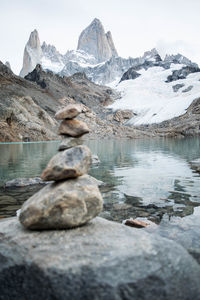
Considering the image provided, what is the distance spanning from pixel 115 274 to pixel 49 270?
1.19 m

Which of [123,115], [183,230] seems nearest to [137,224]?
[183,230]

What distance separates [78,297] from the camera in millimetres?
4246

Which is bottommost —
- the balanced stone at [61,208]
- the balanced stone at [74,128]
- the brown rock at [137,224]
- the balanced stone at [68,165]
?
the brown rock at [137,224]

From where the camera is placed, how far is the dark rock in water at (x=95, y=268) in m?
4.27

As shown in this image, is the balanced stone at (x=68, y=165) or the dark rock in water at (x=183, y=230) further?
the dark rock in water at (x=183, y=230)

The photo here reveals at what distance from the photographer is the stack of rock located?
18.6 feet

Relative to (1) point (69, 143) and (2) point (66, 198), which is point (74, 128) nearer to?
(1) point (69, 143)

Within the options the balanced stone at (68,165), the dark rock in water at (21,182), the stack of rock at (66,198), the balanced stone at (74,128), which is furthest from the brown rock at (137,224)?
the dark rock in water at (21,182)

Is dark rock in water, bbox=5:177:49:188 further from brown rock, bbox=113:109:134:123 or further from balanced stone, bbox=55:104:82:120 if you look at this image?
brown rock, bbox=113:109:134:123

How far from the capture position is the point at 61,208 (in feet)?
18.7

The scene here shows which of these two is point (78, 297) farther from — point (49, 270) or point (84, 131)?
point (84, 131)

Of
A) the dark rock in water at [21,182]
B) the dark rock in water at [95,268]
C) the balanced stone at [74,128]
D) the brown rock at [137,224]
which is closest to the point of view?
the dark rock in water at [95,268]

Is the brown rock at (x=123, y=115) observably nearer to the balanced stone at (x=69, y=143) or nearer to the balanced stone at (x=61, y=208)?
the balanced stone at (x=69, y=143)

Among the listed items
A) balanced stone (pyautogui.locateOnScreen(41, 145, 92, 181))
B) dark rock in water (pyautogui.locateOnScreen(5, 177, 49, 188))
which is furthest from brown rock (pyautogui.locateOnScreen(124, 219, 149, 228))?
dark rock in water (pyautogui.locateOnScreen(5, 177, 49, 188))
